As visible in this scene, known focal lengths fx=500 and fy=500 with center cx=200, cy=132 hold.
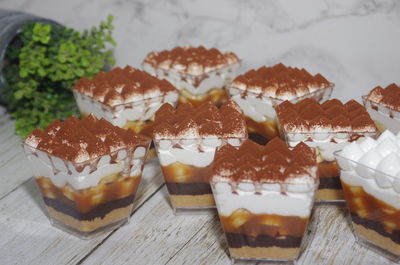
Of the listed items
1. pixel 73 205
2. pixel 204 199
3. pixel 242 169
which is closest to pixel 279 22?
pixel 204 199

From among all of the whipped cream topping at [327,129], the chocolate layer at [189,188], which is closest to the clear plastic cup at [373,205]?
the whipped cream topping at [327,129]

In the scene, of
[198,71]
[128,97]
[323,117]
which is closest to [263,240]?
[323,117]

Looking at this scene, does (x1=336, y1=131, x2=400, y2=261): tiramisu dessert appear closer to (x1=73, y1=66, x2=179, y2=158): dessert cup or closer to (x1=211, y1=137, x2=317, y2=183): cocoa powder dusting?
(x1=211, y1=137, x2=317, y2=183): cocoa powder dusting

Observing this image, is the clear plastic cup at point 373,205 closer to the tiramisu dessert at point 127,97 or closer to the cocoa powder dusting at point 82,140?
the cocoa powder dusting at point 82,140

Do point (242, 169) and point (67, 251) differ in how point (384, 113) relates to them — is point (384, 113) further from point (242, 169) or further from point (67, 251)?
point (67, 251)

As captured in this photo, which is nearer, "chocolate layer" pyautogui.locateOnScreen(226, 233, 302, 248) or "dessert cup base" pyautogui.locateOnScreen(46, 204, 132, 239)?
"chocolate layer" pyautogui.locateOnScreen(226, 233, 302, 248)

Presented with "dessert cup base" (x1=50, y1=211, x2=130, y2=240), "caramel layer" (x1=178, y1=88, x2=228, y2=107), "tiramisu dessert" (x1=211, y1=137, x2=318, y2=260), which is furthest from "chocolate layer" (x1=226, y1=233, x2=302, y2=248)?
"caramel layer" (x1=178, y1=88, x2=228, y2=107)

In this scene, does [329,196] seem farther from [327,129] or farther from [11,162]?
[11,162]
